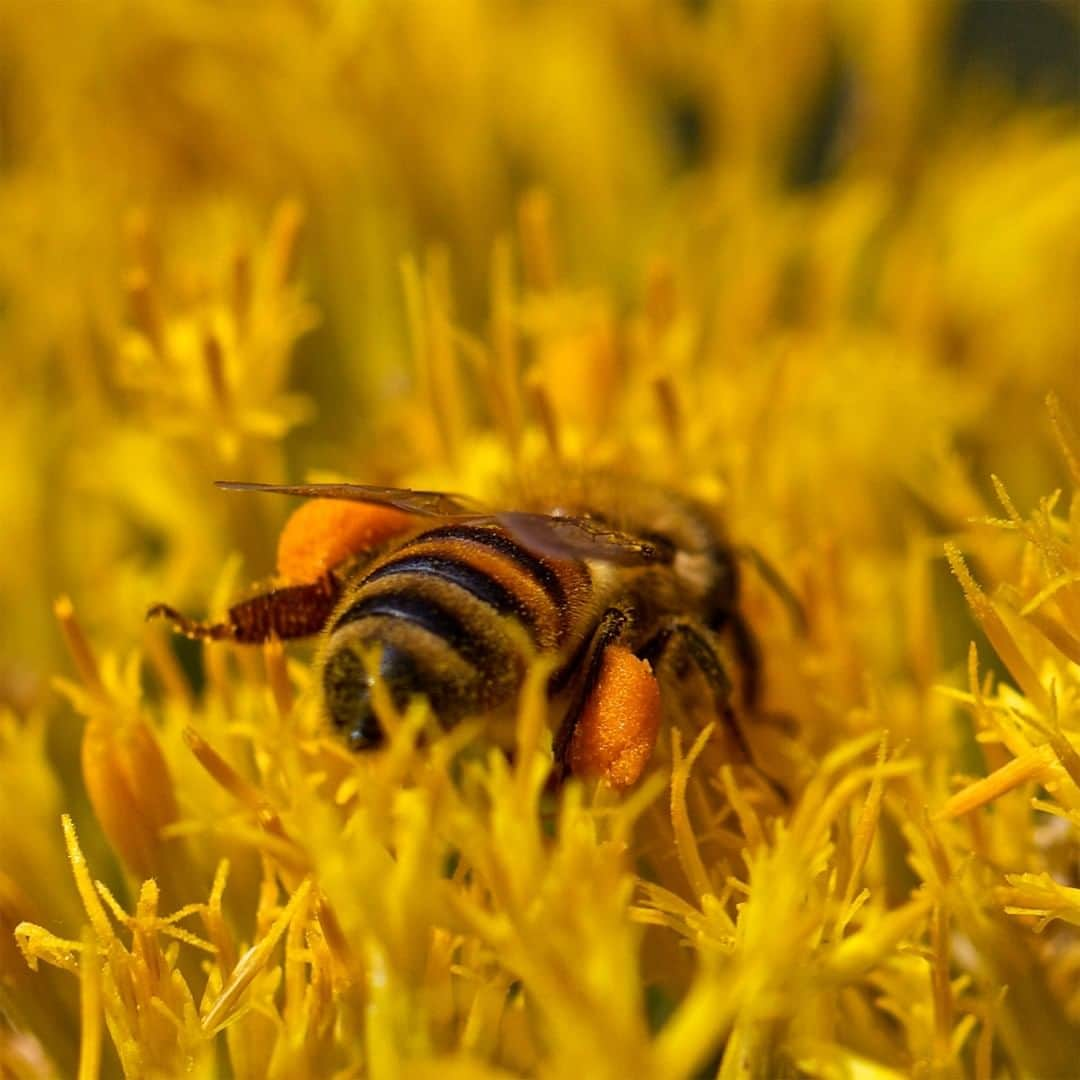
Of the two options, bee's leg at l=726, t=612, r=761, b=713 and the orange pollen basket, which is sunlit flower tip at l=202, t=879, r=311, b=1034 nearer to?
the orange pollen basket

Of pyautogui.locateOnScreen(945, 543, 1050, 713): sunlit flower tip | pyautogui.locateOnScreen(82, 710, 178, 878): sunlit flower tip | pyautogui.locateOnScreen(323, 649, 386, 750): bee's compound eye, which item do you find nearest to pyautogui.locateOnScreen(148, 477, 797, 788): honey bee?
pyautogui.locateOnScreen(323, 649, 386, 750): bee's compound eye

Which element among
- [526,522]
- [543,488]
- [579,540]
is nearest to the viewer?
[526,522]

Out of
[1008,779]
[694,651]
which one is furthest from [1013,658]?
[694,651]

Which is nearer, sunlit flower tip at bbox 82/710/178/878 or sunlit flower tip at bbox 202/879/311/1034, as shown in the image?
sunlit flower tip at bbox 202/879/311/1034

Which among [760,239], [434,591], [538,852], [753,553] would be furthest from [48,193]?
[538,852]

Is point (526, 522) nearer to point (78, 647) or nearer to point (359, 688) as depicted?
point (359, 688)

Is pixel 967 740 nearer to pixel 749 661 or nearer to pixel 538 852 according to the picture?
pixel 749 661
